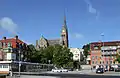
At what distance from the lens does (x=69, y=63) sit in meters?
134

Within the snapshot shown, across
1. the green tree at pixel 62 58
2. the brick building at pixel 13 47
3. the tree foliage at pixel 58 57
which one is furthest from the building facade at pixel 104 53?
the brick building at pixel 13 47

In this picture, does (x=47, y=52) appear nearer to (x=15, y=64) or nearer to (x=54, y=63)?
(x=54, y=63)

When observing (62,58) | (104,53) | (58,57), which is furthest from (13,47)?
(104,53)

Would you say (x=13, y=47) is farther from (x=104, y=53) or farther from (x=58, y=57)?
(x=104, y=53)

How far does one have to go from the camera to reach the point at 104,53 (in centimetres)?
15912

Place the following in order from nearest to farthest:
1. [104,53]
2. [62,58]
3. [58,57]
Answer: [62,58] < [58,57] < [104,53]

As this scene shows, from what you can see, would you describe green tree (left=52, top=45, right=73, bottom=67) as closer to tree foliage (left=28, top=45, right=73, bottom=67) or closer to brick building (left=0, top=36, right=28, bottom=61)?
tree foliage (left=28, top=45, right=73, bottom=67)

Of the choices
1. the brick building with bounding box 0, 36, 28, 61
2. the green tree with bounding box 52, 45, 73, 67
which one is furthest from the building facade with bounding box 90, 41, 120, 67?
the brick building with bounding box 0, 36, 28, 61

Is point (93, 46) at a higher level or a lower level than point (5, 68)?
higher

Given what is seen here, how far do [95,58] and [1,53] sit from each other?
5951 centimetres

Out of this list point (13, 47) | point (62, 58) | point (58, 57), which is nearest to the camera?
point (13, 47)

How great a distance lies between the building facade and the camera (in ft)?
516

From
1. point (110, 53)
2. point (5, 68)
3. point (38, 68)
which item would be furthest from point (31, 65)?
point (110, 53)

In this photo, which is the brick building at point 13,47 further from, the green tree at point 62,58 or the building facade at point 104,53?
the building facade at point 104,53
